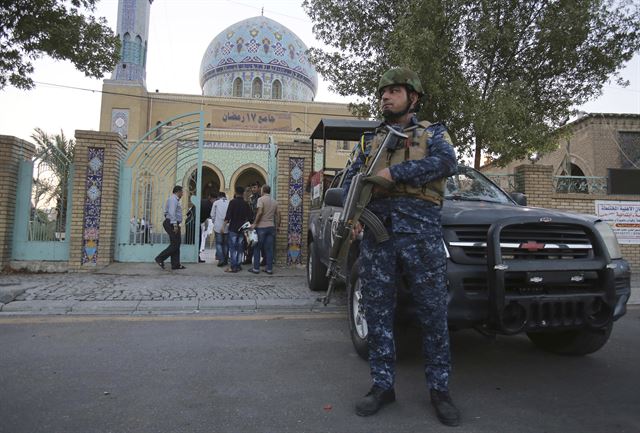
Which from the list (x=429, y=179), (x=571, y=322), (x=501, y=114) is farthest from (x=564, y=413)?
(x=501, y=114)

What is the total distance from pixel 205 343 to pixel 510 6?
29.5 feet

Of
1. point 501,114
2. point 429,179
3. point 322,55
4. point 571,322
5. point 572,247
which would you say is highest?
point 322,55

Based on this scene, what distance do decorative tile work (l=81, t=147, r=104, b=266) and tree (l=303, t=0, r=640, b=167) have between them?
5.89 meters

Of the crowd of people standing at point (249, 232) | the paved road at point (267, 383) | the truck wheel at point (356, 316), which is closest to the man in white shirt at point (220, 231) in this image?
the crowd of people standing at point (249, 232)

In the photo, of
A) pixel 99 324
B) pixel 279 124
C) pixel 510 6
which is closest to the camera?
pixel 99 324

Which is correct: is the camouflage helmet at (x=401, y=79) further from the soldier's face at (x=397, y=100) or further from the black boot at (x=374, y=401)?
the black boot at (x=374, y=401)

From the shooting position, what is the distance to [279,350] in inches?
151

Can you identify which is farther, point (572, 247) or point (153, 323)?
point (153, 323)

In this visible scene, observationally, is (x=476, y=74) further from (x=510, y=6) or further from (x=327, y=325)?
(x=327, y=325)

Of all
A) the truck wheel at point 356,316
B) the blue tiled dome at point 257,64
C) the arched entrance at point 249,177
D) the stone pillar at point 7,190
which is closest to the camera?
the truck wheel at point 356,316

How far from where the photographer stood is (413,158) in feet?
8.54

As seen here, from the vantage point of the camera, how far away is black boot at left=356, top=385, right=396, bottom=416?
250 cm

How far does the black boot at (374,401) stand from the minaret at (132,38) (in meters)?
35.7

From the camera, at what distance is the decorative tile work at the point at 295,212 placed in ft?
31.2
